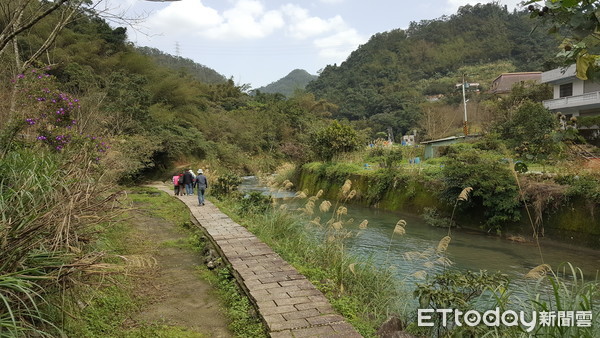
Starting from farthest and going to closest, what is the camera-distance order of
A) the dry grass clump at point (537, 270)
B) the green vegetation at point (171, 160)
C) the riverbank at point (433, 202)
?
the riverbank at point (433, 202), the dry grass clump at point (537, 270), the green vegetation at point (171, 160)

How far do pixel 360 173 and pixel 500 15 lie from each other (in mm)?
63811

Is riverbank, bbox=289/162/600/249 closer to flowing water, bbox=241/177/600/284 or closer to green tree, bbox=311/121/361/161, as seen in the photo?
flowing water, bbox=241/177/600/284

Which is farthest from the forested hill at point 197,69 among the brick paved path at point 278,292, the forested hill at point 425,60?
the brick paved path at point 278,292

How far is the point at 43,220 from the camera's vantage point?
9.40 feet

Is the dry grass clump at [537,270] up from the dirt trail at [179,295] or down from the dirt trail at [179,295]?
up

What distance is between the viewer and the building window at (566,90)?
2327 centimetres

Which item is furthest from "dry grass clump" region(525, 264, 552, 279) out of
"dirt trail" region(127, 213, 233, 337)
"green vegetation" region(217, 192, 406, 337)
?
"dirt trail" region(127, 213, 233, 337)

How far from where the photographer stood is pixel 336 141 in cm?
1923

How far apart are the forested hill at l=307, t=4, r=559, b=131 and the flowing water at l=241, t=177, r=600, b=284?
110 feet

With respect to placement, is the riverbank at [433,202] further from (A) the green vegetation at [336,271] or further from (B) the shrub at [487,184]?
(A) the green vegetation at [336,271]

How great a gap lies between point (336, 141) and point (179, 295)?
50.2 feet

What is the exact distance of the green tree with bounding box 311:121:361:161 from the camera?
63.0 ft

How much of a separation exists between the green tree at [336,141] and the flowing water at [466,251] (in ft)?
26.4

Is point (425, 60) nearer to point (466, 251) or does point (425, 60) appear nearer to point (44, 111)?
point (466, 251)
